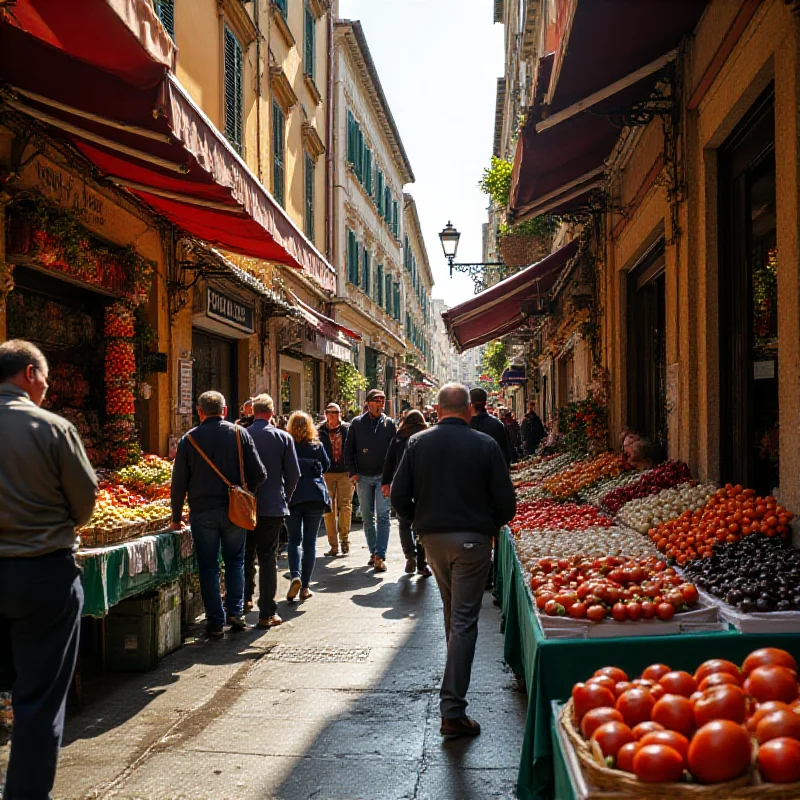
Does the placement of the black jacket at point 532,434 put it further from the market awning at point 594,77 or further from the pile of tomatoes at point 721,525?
the pile of tomatoes at point 721,525

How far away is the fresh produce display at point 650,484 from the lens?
7070 millimetres

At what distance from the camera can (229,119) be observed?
12258 mm

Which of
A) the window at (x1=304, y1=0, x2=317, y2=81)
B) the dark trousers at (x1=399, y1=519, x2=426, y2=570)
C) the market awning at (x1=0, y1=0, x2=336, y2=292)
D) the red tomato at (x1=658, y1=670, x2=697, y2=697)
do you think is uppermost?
the window at (x1=304, y1=0, x2=317, y2=81)

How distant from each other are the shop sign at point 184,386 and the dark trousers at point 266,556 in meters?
3.50

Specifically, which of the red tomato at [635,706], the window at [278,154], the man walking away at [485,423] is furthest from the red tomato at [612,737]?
the window at [278,154]

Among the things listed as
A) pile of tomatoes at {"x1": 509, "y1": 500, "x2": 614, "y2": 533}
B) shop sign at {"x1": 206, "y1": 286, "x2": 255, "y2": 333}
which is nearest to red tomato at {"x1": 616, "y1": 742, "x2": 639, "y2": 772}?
pile of tomatoes at {"x1": 509, "y1": 500, "x2": 614, "y2": 533}

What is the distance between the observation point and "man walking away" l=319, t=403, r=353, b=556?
10.4m

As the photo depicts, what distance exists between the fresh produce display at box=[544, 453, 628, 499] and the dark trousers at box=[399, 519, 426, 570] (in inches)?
66.0

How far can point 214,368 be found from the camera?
43.4 feet

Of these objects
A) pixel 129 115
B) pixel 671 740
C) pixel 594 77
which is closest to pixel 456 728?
pixel 671 740

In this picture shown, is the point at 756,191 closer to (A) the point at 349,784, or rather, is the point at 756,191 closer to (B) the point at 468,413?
(B) the point at 468,413

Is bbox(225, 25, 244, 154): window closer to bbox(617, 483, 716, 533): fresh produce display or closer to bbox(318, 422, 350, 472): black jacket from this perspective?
bbox(318, 422, 350, 472): black jacket

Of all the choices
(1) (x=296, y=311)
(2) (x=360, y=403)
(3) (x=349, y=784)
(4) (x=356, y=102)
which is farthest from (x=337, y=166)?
(3) (x=349, y=784)

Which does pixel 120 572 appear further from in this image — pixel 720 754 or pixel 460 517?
pixel 720 754
